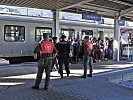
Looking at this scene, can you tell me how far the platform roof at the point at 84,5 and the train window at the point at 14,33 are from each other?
2.51 metres

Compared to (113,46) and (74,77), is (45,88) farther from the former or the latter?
(113,46)

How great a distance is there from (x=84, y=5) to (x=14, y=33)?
4.75 meters

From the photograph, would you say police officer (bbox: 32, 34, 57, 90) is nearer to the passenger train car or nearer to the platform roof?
the platform roof

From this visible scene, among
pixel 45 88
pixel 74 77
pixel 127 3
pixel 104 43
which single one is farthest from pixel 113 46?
pixel 45 88

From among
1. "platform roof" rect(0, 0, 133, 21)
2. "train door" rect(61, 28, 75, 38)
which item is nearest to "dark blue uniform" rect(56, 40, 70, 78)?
"platform roof" rect(0, 0, 133, 21)

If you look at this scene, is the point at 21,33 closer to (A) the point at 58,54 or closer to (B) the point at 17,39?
(B) the point at 17,39

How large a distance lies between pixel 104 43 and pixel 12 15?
27.9 ft

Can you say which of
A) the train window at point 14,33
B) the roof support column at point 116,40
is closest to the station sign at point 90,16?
the roof support column at point 116,40

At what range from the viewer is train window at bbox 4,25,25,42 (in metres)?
17.6

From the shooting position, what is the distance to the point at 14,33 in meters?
18.1

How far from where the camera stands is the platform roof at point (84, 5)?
15.0m

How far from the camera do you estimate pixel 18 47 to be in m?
18.3

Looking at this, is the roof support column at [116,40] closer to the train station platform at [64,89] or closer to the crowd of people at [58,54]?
the crowd of people at [58,54]

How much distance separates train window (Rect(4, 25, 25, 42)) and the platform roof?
8.24 feet
